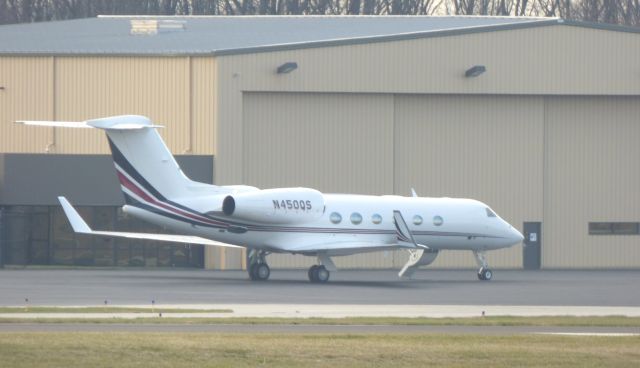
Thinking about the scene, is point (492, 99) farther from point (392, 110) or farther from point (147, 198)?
point (147, 198)

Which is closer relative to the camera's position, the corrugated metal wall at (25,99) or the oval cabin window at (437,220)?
the oval cabin window at (437,220)

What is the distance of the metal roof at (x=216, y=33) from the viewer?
48.4 meters

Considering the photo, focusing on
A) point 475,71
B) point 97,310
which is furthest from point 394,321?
point 475,71

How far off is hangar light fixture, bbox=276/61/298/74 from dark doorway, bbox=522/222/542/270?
11118mm

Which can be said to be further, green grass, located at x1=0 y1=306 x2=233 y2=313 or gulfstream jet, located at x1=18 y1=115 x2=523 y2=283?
gulfstream jet, located at x1=18 y1=115 x2=523 y2=283

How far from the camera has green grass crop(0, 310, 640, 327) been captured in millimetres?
23641

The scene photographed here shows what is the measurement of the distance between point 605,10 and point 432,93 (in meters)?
38.1

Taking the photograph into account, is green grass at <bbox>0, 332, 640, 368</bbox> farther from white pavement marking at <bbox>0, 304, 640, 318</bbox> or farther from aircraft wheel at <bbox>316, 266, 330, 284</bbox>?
aircraft wheel at <bbox>316, 266, 330, 284</bbox>

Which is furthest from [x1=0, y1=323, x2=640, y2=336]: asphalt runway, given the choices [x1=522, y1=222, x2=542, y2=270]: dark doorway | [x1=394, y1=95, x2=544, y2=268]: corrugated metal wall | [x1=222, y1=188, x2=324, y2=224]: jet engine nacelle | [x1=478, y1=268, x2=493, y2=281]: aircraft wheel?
[x1=522, y1=222, x2=542, y2=270]: dark doorway

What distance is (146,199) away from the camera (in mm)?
37750

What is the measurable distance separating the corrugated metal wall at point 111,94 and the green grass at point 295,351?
27.4 meters

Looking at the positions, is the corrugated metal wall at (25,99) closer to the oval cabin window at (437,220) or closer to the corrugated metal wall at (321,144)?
the corrugated metal wall at (321,144)

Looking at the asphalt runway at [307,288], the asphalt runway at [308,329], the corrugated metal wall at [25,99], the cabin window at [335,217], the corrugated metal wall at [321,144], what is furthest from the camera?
Answer: the corrugated metal wall at [25,99]

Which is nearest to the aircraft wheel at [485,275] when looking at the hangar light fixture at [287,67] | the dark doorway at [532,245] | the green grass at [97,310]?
the dark doorway at [532,245]
